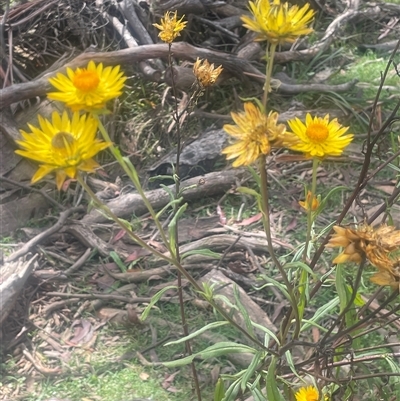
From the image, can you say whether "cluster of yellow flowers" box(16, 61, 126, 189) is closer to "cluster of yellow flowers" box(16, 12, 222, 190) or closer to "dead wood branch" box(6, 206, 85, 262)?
"cluster of yellow flowers" box(16, 12, 222, 190)

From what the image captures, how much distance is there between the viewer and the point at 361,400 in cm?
183

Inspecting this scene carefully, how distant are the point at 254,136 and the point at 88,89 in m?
0.25

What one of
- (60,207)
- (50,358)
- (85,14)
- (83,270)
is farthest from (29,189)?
(85,14)

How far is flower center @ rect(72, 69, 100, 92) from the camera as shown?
0.83 metres

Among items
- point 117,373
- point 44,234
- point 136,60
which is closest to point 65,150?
point 117,373

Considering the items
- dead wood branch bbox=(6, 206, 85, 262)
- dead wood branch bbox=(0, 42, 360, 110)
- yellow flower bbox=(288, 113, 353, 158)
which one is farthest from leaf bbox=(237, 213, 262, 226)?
yellow flower bbox=(288, 113, 353, 158)

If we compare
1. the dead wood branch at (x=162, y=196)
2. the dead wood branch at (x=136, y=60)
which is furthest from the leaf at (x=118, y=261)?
the dead wood branch at (x=136, y=60)

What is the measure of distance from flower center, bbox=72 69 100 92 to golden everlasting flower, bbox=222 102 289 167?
0.22 m

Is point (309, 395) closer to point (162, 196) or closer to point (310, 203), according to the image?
point (310, 203)

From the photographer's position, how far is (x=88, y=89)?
83cm

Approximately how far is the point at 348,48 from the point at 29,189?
8.56 feet

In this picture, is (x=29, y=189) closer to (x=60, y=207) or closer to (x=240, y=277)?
(x=60, y=207)

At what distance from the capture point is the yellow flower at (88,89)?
83 cm

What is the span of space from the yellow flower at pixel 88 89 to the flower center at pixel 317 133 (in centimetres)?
38
